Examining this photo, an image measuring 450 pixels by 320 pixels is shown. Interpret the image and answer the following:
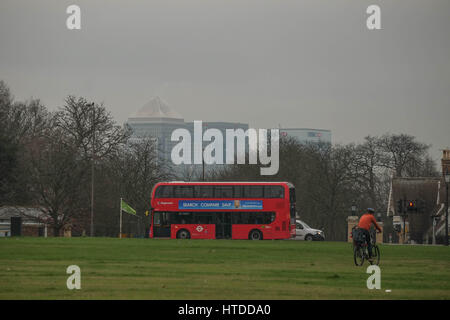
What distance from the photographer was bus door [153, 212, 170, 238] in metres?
65.2

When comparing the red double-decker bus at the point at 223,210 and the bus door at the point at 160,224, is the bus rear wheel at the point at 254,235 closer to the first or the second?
the red double-decker bus at the point at 223,210

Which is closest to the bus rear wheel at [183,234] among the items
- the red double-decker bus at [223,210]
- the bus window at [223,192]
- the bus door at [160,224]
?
the red double-decker bus at [223,210]

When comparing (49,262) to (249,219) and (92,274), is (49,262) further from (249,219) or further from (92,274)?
(249,219)

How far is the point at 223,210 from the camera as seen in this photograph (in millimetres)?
64438

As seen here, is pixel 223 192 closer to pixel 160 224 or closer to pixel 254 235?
pixel 254 235

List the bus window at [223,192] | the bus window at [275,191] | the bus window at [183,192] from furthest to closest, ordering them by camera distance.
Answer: the bus window at [183,192] → the bus window at [223,192] → the bus window at [275,191]

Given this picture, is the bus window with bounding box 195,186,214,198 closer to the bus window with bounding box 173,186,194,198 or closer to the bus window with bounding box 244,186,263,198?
the bus window with bounding box 173,186,194,198

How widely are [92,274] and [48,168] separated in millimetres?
58021

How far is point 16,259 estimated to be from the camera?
29.7m

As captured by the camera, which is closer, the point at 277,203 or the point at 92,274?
the point at 92,274

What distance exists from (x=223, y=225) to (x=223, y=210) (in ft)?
3.07

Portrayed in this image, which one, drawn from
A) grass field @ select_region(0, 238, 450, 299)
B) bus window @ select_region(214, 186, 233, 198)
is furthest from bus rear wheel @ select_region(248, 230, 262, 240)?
grass field @ select_region(0, 238, 450, 299)

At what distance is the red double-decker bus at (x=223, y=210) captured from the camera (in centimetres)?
6375
